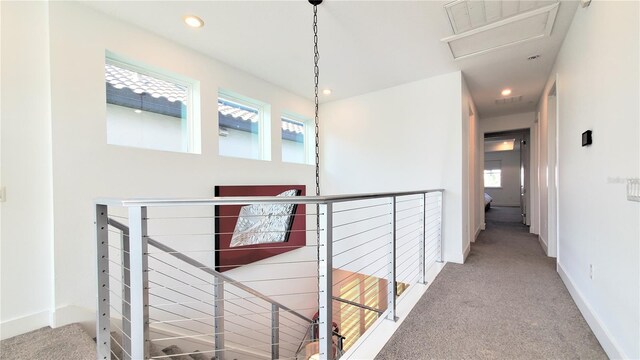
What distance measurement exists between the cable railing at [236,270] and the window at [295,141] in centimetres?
95

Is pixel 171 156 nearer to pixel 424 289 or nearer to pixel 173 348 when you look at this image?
pixel 173 348

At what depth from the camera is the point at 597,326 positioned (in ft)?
5.15

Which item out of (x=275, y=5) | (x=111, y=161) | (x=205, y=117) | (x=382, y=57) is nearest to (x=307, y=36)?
(x=275, y=5)

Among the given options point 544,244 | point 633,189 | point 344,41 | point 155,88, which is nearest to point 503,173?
point 544,244

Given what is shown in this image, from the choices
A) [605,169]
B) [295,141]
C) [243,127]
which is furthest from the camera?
[295,141]

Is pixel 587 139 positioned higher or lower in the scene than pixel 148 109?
lower

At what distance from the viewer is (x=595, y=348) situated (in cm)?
149

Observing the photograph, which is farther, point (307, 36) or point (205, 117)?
point (205, 117)

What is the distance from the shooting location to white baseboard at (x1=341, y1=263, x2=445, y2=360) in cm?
147

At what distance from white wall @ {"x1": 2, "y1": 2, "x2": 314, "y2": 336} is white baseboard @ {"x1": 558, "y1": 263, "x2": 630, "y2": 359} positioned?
3.44 metres

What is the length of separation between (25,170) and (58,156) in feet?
0.64

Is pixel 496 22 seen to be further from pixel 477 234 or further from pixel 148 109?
pixel 477 234

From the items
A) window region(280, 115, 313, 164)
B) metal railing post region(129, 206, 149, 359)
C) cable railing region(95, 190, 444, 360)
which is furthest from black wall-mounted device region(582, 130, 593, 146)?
window region(280, 115, 313, 164)

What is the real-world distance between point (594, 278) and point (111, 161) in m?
3.77
